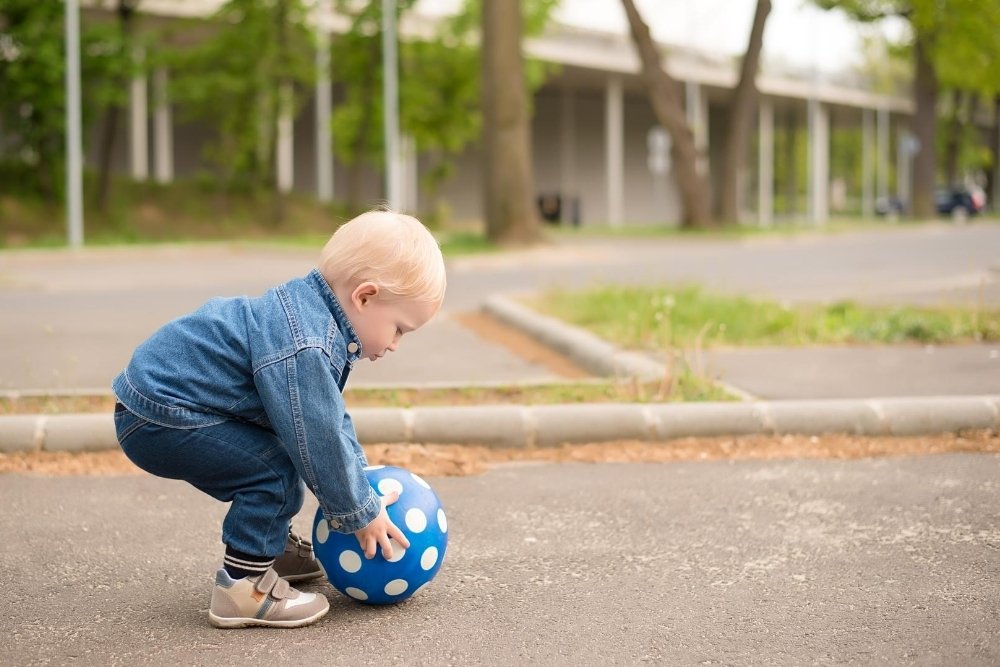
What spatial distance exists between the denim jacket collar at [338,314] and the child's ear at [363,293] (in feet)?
0.19

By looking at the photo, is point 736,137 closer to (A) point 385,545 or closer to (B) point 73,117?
(B) point 73,117

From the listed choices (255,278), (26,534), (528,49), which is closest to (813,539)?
(26,534)

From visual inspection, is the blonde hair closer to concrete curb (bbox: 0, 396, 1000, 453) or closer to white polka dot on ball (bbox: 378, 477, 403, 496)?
white polka dot on ball (bbox: 378, 477, 403, 496)

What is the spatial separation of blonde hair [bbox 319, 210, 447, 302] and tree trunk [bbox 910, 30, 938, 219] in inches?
1728

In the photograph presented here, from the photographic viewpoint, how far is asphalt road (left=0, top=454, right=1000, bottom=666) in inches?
133

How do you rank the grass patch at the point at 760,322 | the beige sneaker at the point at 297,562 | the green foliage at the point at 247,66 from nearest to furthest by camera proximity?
the beige sneaker at the point at 297,562
the grass patch at the point at 760,322
the green foliage at the point at 247,66

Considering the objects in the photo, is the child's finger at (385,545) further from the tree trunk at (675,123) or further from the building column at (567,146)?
the building column at (567,146)

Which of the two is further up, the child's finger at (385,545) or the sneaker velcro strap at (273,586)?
the child's finger at (385,545)

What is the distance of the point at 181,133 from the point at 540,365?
34057mm

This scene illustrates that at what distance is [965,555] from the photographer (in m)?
4.22

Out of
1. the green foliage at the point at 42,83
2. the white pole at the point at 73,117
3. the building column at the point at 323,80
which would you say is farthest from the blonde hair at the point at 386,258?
the building column at the point at 323,80

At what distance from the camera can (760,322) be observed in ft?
32.2

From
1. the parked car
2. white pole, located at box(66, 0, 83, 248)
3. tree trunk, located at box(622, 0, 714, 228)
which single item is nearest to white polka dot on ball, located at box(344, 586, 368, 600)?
white pole, located at box(66, 0, 83, 248)

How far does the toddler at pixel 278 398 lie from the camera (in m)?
3.38
